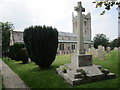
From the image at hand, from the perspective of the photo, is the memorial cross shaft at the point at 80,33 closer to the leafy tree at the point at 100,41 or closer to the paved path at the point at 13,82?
the paved path at the point at 13,82

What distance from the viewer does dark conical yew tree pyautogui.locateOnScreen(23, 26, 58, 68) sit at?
39.0 ft

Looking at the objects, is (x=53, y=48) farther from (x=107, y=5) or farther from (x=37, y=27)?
(x=107, y=5)

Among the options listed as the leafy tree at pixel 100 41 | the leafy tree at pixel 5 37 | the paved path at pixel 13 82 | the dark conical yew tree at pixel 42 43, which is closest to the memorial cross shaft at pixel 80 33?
the dark conical yew tree at pixel 42 43

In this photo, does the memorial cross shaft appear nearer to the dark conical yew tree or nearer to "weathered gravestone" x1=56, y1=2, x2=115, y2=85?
"weathered gravestone" x1=56, y1=2, x2=115, y2=85

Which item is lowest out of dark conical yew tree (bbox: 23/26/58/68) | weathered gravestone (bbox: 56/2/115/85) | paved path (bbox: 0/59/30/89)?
paved path (bbox: 0/59/30/89)

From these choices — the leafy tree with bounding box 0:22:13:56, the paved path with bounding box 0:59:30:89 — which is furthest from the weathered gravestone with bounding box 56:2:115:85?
the leafy tree with bounding box 0:22:13:56

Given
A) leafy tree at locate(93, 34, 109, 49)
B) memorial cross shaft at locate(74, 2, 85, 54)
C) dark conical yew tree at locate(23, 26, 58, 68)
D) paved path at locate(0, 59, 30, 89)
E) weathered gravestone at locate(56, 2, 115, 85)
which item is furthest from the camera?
leafy tree at locate(93, 34, 109, 49)

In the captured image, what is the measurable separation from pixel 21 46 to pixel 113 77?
567 inches

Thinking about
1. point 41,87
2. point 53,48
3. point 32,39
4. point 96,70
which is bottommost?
point 41,87

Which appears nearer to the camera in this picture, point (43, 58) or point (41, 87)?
point (41, 87)

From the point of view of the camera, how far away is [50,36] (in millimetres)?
12086

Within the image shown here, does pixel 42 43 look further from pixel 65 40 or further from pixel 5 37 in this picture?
pixel 65 40

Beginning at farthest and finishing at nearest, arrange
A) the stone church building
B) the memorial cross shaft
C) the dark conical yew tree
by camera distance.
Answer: the stone church building, the dark conical yew tree, the memorial cross shaft

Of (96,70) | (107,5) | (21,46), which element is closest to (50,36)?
(96,70)
